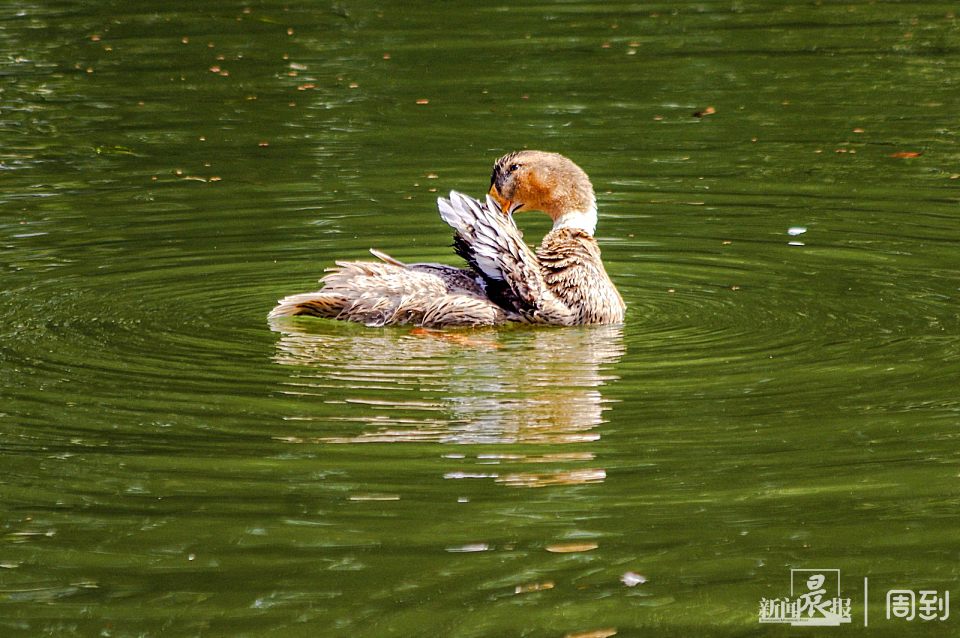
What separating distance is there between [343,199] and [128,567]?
289 inches

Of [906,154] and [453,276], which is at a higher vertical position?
[906,154]

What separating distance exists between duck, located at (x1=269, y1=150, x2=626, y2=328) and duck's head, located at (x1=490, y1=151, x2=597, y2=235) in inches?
17.5

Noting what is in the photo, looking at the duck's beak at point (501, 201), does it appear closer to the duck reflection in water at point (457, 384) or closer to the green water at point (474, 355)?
the green water at point (474, 355)

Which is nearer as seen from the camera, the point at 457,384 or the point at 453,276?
the point at 457,384

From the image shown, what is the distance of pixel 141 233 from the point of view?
12008 mm

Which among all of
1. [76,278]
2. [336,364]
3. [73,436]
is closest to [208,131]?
Answer: [76,278]

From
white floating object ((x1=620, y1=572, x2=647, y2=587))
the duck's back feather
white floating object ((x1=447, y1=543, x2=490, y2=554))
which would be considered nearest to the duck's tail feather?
the duck's back feather

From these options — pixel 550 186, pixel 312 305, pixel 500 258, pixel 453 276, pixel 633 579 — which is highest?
pixel 550 186

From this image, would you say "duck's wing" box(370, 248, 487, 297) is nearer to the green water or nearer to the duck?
the duck

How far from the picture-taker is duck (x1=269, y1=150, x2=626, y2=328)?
935 centimetres

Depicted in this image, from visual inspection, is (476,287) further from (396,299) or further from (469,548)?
(469,548)

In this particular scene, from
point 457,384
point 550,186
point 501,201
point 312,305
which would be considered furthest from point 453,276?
point 457,384

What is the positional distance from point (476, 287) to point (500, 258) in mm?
414

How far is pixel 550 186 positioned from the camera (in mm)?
10367
